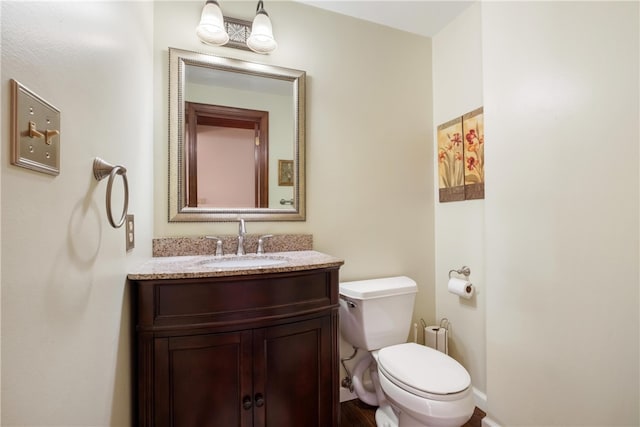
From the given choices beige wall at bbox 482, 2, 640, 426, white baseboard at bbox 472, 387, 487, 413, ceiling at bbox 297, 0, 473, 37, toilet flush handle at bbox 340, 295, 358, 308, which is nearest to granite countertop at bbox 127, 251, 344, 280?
toilet flush handle at bbox 340, 295, 358, 308

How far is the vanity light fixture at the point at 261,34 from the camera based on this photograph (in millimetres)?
1560

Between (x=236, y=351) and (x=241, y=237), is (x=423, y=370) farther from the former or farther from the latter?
(x=241, y=237)

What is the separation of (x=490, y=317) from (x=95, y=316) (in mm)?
1678

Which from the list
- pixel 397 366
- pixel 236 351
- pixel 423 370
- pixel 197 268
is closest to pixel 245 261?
pixel 197 268

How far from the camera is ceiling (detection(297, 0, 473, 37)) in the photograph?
178 cm

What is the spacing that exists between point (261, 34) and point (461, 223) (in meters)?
1.62

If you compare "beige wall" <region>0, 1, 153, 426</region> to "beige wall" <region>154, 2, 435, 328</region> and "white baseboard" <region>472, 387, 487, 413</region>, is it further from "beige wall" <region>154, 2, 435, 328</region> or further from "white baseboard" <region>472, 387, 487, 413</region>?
"white baseboard" <region>472, 387, 487, 413</region>

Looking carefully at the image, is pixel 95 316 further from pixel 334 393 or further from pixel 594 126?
pixel 594 126

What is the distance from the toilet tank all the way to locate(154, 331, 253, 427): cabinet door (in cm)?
67

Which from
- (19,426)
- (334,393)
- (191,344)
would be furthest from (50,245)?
(334,393)

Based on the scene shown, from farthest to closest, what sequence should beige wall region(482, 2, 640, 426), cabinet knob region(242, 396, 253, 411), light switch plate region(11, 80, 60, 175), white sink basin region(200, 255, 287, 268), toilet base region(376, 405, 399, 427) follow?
toilet base region(376, 405, 399, 427) < white sink basin region(200, 255, 287, 268) < cabinet knob region(242, 396, 253, 411) < beige wall region(482, 2, 640, 426) < light switch plate region(11, 80, 60, 175)

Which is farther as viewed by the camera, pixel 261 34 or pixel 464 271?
pixel 464 271

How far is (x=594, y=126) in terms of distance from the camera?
1064mm

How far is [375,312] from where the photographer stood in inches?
63.7
